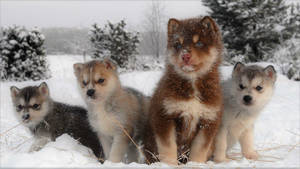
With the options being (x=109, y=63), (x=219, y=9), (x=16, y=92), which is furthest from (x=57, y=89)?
(x=219, y=9)

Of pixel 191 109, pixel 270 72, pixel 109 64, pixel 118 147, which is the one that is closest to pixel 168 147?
pixel 191 109

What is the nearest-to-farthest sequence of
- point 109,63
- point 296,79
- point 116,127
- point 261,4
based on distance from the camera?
1. point 116,127
2. point 109,63
3. point 296,79
4. point 261,4

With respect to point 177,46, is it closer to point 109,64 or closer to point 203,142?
point 203,142

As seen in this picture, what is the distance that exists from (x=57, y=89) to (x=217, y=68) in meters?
10.7

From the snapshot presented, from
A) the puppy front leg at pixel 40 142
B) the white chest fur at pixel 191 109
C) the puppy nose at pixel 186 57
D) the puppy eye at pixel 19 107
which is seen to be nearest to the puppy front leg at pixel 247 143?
the white chest fur at pixel 191 109

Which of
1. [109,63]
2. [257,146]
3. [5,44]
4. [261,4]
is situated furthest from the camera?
[261,4]

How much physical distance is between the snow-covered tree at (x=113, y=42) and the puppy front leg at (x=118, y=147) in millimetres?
19648

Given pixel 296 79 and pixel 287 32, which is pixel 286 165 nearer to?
pixel 296 79

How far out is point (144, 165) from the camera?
12.3ft

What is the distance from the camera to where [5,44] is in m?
20.0

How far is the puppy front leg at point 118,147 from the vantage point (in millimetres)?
4819

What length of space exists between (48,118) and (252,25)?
2222 centimetres

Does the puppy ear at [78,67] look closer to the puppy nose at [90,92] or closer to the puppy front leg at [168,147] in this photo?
the puppy nose at [90,92]

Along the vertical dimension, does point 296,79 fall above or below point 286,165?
below
